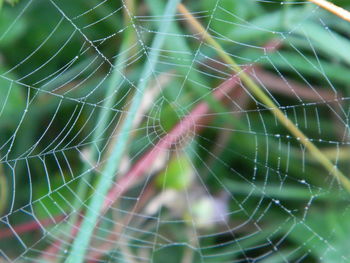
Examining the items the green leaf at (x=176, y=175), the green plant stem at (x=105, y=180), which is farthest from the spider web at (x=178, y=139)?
the green plant stem at (x=105, y=180)

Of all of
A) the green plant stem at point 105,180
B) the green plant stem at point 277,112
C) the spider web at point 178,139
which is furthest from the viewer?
the spider web at point 178,139

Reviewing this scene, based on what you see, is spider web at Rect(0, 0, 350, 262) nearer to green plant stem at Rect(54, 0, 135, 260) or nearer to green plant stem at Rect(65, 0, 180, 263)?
green plant stem at Rect(54, 0, 135, 260)

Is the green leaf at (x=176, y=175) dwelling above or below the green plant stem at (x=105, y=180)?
below

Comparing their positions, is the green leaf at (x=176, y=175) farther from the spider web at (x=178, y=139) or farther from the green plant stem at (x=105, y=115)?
the green plant stem at (x=105, y=115)

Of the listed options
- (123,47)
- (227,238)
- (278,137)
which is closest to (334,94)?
(278,137)

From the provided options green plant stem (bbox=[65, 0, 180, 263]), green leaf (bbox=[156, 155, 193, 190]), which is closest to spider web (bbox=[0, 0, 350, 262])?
green leaf (bbox=[156, 155, 193, 190])

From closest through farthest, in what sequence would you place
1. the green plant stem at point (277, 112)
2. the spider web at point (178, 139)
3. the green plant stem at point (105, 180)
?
the green plant stem at point (105, 180) < the green plant stem at point (277, 112) < the spider web at point (178, 139)

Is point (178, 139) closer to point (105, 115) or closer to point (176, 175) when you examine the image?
point (176, 175)

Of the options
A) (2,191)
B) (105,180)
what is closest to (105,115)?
(105,180)
